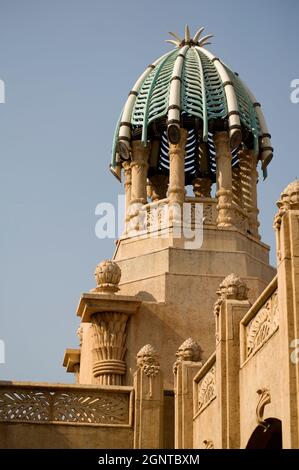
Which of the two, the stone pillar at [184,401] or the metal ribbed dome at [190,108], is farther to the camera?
the metal ribbed dome at [190,108]

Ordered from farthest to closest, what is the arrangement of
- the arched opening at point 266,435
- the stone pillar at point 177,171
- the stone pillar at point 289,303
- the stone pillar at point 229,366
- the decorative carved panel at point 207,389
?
1. the stone pillar at point 177,171
2. the decorative carved panel at point 207,389
3. the stone pillar at point 229,366
4. the arched opening at point 266,435
5. the stone pillar at point 289,303

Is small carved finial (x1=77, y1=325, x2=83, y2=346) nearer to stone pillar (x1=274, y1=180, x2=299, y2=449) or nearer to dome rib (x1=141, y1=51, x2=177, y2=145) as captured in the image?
dome rib (x1=141, y1=51, x2=177, y2=145)

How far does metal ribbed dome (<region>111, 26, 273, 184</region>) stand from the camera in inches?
1133

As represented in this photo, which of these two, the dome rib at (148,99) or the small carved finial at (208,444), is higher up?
the dome rib at (148,99)

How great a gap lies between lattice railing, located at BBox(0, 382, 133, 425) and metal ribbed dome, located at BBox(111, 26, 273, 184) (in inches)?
370

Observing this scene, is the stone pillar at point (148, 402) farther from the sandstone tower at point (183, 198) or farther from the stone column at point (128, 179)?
the stone column at point (128, 179)

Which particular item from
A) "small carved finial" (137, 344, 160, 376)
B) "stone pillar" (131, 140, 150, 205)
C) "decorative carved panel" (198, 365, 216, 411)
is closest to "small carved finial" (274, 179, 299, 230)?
"decorative carved panel" (198, 365, 216, 411)

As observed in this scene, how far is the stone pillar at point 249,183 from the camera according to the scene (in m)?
29.3

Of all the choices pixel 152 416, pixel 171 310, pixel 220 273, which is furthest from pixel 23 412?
pixel 220 273

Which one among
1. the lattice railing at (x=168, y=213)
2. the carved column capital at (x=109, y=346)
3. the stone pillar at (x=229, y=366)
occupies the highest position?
the lattice railing at (x=168, y=213)

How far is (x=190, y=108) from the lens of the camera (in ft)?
94.8

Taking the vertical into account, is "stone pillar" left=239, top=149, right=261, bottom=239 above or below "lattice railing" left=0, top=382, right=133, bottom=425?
above

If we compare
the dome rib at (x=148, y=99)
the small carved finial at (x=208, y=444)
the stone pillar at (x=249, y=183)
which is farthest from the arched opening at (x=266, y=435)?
the dome rib at (x=148, y=99)
